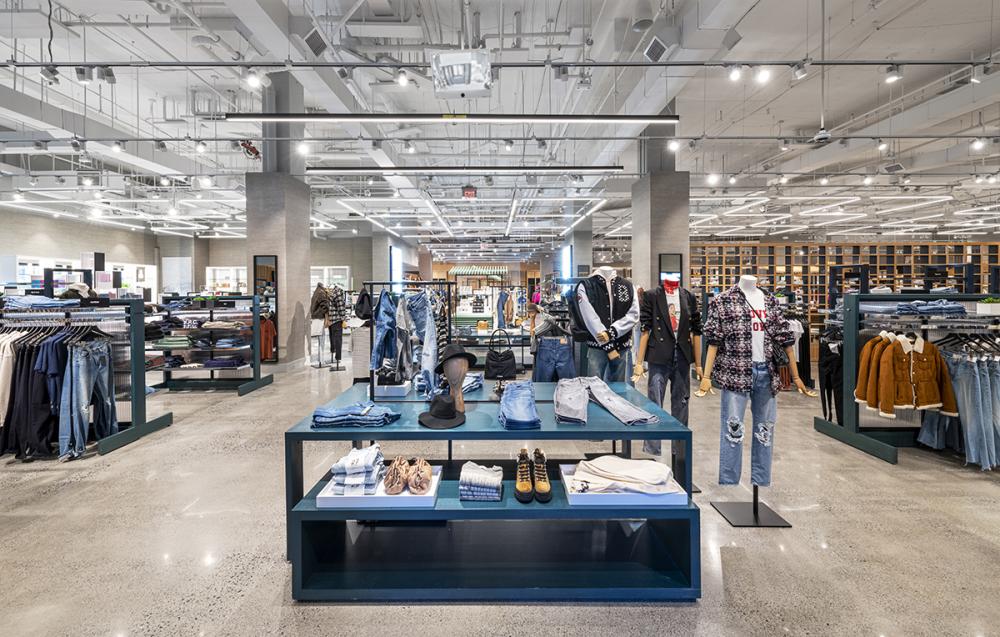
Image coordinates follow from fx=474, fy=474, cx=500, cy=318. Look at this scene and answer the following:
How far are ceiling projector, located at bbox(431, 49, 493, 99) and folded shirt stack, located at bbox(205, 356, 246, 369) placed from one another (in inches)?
213

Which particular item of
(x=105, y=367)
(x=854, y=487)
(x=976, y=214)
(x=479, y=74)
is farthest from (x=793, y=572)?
(x=976, y=214)

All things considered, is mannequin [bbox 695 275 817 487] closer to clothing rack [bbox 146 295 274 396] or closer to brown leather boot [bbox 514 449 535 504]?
brown leather boot [bbox 514 449 535 504]

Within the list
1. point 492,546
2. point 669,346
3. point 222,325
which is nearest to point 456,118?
point 669,346

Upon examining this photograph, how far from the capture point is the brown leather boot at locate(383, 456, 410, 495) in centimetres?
224

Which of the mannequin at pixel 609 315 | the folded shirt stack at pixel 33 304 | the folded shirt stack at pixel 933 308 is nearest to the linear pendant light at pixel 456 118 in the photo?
the mannequin at pixel 609 315

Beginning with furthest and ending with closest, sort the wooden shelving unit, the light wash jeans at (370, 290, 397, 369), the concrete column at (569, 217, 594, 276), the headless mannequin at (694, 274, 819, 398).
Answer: the concrete column at (569, 217, 594, 276)
the wooden shelving unit
the headless mannequin at (694, 274, 819, 398)
the light wash jeans at (370, 290, 397, 369)

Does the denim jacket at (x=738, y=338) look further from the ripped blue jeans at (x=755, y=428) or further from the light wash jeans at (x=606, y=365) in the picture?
the light wash jeans at (x=606, y=365)

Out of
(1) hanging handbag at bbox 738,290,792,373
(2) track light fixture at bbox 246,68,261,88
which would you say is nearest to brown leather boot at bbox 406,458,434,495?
(1) hanging handbag at bbox 738,290,792,373

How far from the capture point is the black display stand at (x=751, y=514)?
297cm

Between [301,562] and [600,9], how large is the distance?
24.6 feet

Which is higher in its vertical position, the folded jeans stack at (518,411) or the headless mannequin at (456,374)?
the headless mannequin at (456,374)

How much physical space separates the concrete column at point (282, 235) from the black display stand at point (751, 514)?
8.33m

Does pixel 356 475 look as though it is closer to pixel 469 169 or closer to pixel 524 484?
pixel 524 484

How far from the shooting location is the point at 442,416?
7.72 ft
